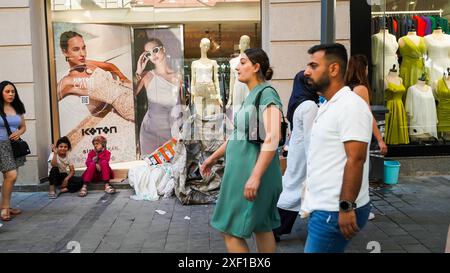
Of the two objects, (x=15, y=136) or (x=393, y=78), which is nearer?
(x=15, y=136)

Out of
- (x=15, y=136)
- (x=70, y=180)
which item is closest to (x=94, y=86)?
(x=70, y=180)

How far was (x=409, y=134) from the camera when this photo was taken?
27.9 feet

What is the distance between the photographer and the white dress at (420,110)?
8438 mm

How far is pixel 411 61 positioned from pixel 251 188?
6.14 meters

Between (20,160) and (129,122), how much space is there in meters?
2.48

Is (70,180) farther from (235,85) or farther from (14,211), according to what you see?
(235,85)

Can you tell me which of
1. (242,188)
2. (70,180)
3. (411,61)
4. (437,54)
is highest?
(437,54)

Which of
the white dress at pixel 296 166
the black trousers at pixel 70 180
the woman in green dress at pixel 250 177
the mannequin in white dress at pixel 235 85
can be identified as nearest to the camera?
the woman in green dress at pixel 250 177

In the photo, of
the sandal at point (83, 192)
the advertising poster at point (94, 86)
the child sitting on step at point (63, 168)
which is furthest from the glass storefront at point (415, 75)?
the child sitting on step at point (63, 168)

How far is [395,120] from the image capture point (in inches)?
332

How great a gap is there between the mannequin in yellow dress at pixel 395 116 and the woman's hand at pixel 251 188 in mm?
5647

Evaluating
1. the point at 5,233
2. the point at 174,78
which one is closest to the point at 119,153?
the point at 174,78

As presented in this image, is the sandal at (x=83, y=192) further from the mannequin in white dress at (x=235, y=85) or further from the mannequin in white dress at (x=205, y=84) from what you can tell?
the mannequin in white dress at (x=235, y=85)

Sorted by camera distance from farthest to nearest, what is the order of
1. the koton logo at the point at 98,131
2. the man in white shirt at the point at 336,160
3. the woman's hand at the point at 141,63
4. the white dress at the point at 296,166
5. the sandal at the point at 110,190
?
the woman's hand at the point at 141,63, the koton logo at the point at 98,131, the sandal at the point at 110,190, the white dress at the point at 296,166, the man in white shirt at the point at 336,160
